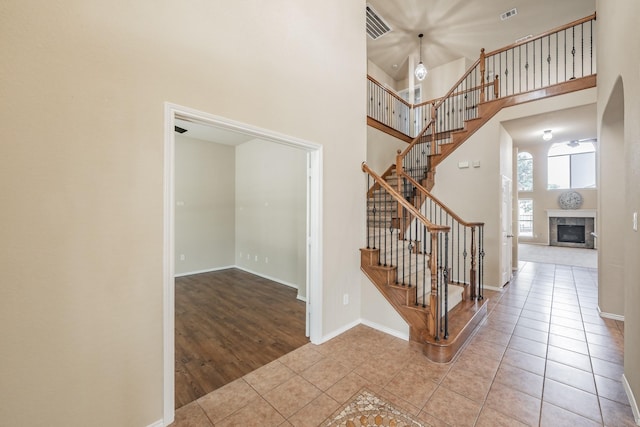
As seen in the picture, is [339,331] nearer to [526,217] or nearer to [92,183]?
[92,183]

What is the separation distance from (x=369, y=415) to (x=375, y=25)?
687 cm

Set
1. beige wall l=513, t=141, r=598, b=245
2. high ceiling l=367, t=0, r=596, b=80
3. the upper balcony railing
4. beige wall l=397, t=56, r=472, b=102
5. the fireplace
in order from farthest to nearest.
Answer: beige wall l=513, t=141, r=598, b=245
the fireplace
beige wall l=397, t=56, r=472, b=102
the upper balcony railing
high ceiling l=367, t=0, r=596, b=80

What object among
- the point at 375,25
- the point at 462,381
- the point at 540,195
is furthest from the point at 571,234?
→ the point at 462,381

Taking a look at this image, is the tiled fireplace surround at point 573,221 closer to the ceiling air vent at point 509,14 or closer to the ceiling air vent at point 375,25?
the ceiling air vent at point 509,14

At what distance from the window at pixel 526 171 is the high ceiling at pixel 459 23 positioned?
5.95 meters

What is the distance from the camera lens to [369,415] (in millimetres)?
1781

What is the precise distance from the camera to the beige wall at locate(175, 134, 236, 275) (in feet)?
18.8

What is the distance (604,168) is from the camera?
3395 mm

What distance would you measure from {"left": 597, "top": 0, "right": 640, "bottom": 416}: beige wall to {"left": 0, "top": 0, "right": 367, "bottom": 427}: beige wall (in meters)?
2.95

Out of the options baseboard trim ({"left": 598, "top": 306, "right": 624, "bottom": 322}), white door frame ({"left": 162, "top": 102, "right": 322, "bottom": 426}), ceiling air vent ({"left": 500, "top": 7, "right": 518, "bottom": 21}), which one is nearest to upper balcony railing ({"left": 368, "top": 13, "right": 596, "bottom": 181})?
ceiling air vent ({"left": 500, "top": 7, "right": 518, "bottom": 21})

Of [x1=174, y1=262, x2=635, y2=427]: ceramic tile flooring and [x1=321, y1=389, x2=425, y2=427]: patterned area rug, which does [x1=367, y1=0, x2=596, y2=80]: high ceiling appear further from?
[x1=321, y1=389, x2=425, y2=427]: patterned area rug

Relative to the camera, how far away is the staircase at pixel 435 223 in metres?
2.63

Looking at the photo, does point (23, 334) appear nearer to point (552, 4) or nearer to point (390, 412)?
point (390, 412)

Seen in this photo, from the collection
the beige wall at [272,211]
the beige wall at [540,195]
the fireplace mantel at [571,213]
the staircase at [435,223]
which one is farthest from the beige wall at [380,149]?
the fireplace mantel at [571,213]
